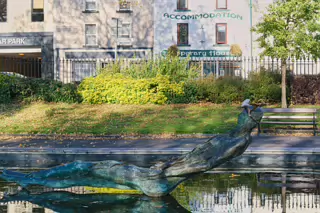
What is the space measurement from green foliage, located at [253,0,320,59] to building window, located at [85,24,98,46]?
24083 mm

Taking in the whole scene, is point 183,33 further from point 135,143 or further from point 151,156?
point 151,156

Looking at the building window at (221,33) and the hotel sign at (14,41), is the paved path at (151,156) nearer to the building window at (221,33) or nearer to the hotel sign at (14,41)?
the building window at (221,33)

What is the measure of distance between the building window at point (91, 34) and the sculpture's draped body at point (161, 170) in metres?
39.8

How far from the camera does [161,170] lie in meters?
7.98

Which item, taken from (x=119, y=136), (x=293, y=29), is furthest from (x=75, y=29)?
(x=119, y=136)

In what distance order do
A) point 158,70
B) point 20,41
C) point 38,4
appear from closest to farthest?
point 158,70 → point 20,41 → point 38,4

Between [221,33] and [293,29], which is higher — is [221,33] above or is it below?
above

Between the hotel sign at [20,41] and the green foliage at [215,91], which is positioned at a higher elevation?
the hotel sign at [20,41]

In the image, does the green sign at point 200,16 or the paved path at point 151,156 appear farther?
the green sign at point 200,16

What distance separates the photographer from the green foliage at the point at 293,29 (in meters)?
24.8

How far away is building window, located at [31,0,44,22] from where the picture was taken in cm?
4869

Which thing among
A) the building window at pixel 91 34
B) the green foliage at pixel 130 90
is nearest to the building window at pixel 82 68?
the building window at pixel 91 34

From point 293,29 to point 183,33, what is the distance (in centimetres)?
2119

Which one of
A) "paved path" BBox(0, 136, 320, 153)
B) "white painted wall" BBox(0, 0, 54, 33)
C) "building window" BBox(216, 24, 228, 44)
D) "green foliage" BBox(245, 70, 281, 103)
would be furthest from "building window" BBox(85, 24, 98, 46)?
"paved path" BBox(0, 136, 320, 153)
